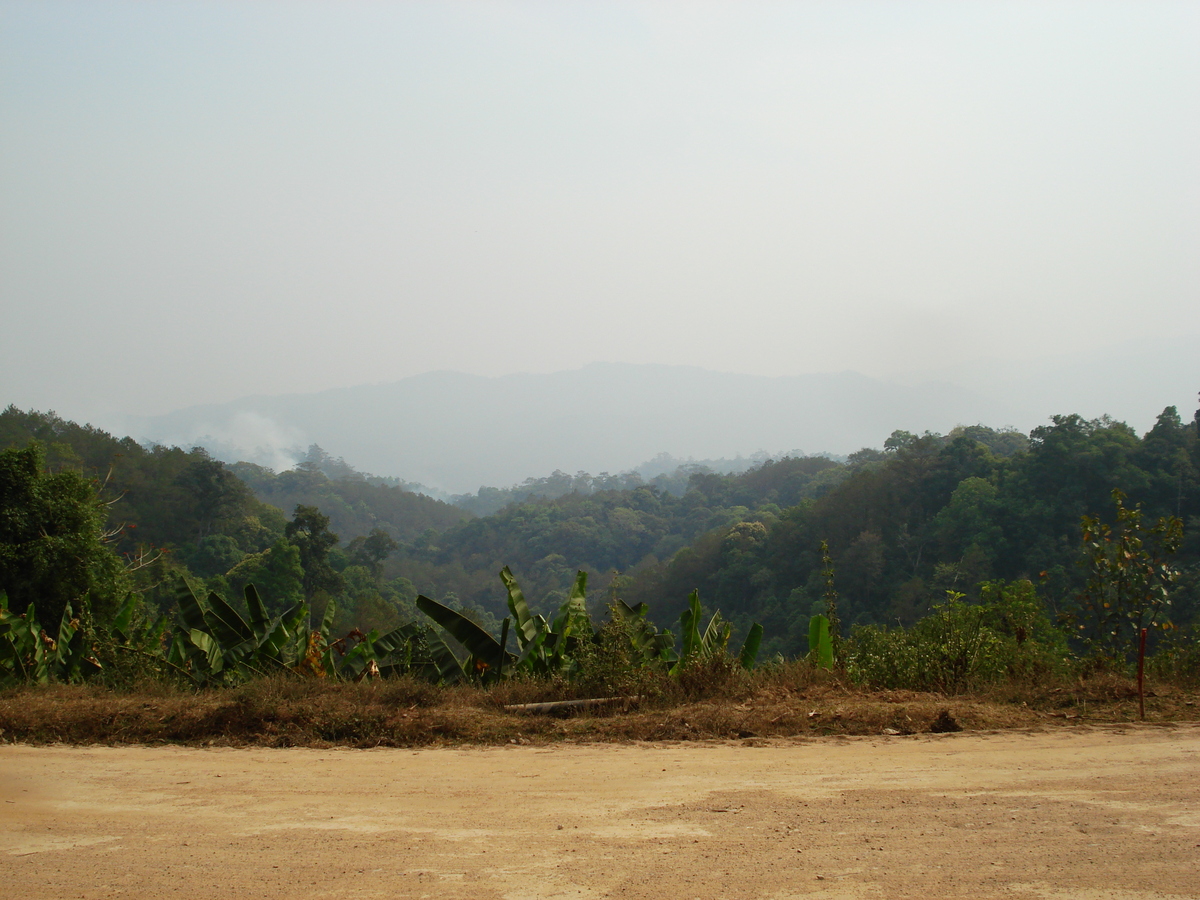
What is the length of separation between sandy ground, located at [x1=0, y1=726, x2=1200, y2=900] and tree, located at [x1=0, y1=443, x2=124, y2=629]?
7.58 metres

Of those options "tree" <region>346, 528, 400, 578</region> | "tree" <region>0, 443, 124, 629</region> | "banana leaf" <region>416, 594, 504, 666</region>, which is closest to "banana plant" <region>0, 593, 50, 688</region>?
"banana leaf" <region>416, 594, 504, 666</region>

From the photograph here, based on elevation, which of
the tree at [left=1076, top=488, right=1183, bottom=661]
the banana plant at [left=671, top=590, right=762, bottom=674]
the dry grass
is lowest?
the dry grass

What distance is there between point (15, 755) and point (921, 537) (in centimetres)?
5638

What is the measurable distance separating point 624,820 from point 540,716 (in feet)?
6.39

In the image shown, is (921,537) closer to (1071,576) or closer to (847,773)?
(1071,576)

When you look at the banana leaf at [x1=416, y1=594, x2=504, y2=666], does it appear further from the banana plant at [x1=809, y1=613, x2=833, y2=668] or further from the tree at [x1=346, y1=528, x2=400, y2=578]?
the tree at [x1=346, y1=528, x2=400, y2=578]

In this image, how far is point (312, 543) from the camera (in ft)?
152

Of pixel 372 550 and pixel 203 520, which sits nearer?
pixel 203 520

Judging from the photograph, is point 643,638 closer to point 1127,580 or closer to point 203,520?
point 1127,580

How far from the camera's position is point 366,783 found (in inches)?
187

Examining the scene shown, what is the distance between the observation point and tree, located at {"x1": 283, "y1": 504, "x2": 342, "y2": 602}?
4612 cm

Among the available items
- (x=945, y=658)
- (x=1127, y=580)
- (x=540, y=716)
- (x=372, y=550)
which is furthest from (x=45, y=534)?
(x=372, y=550)

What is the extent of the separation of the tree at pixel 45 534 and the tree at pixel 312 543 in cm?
3400

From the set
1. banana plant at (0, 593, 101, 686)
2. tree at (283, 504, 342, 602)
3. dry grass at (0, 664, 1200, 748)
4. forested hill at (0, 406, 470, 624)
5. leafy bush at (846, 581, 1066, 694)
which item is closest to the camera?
dry grass at (0, 664, 1200, 748)
